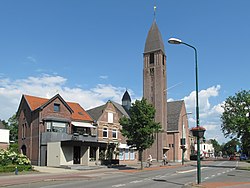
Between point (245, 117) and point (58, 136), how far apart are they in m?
24.2

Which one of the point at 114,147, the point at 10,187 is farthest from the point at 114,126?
the point at 10,187

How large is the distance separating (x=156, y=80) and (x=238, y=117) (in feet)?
91.1

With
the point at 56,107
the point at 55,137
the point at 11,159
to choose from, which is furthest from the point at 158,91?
the point at 11,159

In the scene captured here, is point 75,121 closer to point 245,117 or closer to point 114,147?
point 114,147

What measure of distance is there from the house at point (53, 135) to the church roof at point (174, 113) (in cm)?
3152

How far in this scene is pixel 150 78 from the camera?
68500 mm

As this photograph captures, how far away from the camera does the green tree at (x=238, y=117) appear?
40.6 m

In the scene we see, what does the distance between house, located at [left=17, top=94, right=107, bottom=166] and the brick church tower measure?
21639 millimetres

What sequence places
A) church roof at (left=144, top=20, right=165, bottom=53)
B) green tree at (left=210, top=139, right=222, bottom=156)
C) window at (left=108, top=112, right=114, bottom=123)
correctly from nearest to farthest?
window at (left=108, top=112, right=114, bottom=123)
church roof at (left=144, top=20, right=165, bottom=53)
green tree at (left=210, top=139, right=222, bottom=156)

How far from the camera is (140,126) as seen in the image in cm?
3462

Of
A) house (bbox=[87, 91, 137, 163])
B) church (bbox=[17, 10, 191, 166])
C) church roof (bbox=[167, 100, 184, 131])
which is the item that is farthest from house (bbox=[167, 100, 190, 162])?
house (bbox=[87, 91, 137, 163])

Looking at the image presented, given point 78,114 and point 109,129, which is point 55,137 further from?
point 109,129

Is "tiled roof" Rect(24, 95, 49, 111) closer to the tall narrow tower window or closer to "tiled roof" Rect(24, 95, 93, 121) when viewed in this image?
"tiled roof" Rect(24, 95, 93, 121)

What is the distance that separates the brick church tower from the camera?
65562 mm
